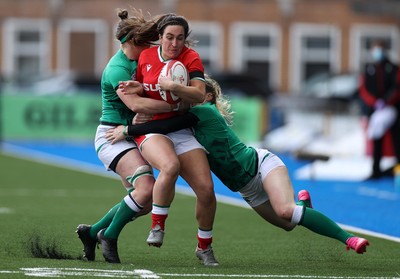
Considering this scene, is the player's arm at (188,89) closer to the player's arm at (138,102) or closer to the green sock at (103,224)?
the player's arm at (138,102)

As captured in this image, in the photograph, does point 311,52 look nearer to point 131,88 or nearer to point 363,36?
point 363,36

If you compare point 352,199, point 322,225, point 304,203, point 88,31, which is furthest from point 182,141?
point 88,31

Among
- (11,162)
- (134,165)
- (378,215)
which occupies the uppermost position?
(134,165)

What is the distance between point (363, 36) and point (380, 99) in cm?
2918

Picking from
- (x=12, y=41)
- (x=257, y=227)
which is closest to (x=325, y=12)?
(x=12, y=41)

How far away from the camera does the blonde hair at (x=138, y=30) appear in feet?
31.7

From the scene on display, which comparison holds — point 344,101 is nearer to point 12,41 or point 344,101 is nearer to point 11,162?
point 11,162

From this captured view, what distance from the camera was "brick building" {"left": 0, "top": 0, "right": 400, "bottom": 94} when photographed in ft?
161

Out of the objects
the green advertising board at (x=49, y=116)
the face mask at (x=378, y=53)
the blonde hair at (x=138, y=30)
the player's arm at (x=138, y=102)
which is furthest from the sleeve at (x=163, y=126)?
the green advertising board at (x=49, y=116)

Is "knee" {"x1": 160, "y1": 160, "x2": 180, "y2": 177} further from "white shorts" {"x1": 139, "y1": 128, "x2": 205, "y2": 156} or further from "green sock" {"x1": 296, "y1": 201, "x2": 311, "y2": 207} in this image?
"green sock" {"x1": 296, "y1": 201, "x2": 311, "y2": 207}

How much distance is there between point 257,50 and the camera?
166ft

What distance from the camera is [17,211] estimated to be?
15.0 meters

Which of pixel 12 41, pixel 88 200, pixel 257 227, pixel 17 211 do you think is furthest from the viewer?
pixel 12 41

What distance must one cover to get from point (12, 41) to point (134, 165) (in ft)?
131
